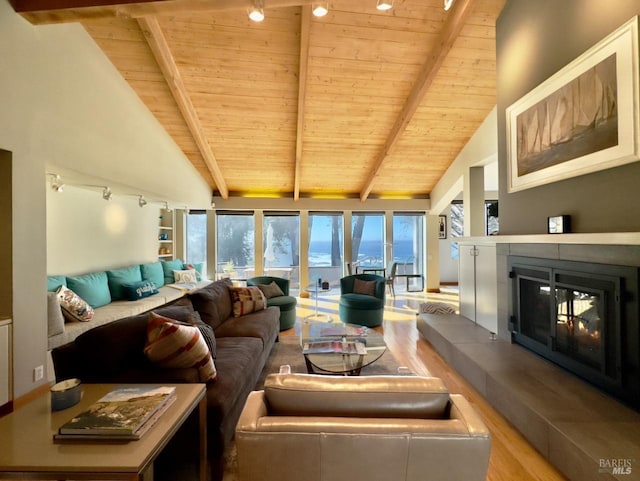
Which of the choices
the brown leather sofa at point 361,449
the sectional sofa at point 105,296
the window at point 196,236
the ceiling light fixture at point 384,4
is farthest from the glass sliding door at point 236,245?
the brown leather sofa at point 361,449

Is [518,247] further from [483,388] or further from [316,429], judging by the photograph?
[316,429]

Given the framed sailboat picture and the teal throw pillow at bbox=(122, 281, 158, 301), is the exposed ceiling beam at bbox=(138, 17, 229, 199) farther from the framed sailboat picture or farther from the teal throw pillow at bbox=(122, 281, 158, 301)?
the framed sailboat picture

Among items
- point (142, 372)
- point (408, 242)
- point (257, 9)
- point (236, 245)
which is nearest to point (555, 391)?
point (142, 372)

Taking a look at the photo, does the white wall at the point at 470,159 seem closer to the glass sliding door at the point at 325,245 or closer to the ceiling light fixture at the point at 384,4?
the glass sliding door at the point at 325,245

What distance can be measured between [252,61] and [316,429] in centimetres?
423

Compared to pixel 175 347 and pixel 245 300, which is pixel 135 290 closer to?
pixel 245 300

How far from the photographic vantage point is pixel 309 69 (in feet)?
13.2

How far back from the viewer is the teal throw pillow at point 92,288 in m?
3.81

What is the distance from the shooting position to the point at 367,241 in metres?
8.01

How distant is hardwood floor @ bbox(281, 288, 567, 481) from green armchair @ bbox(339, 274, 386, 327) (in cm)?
26

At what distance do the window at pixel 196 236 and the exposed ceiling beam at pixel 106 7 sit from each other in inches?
204

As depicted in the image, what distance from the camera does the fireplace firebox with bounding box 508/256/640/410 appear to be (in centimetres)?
199

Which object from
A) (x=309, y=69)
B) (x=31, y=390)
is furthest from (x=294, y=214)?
(x=31, y=390)

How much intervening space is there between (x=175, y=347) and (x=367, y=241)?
6616 mm
